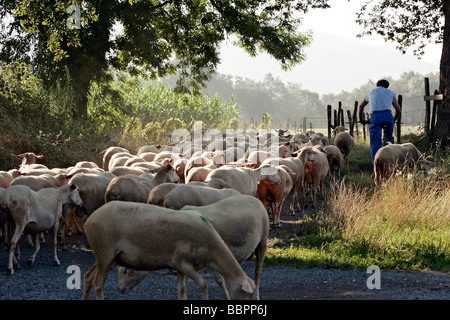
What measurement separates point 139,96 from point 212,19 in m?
12.9

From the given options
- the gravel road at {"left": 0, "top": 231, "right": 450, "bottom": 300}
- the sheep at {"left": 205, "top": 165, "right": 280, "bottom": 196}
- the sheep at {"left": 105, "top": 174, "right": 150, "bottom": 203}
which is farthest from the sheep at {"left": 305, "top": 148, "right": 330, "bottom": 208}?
the gravel road at {"left": 0, "top": 231, "right": 450, "bottom": 300}

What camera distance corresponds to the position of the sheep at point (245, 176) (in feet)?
34.9

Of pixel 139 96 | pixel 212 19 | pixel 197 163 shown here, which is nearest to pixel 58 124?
pixel 197 163

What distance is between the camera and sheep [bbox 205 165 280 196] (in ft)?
34.9

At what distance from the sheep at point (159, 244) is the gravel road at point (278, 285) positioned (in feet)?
3.84

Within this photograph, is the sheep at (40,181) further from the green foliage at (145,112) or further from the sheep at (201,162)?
the green foliage at (145,112)

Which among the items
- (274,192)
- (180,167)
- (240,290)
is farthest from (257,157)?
(240,290)

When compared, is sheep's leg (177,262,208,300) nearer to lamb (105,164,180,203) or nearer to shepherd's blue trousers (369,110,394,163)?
lamb (105,164,180,203)

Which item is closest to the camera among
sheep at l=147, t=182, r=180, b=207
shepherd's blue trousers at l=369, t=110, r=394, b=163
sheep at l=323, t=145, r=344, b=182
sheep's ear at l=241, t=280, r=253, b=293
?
sheep's ear at l=241, t=280, r=253, b=293

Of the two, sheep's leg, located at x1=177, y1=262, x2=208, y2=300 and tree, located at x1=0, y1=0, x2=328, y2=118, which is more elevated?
tree, located at x1=0, y1=0, x2=328, y2=118

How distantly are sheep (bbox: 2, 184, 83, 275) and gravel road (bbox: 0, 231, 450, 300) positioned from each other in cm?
47

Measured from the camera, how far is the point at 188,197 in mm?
8031
